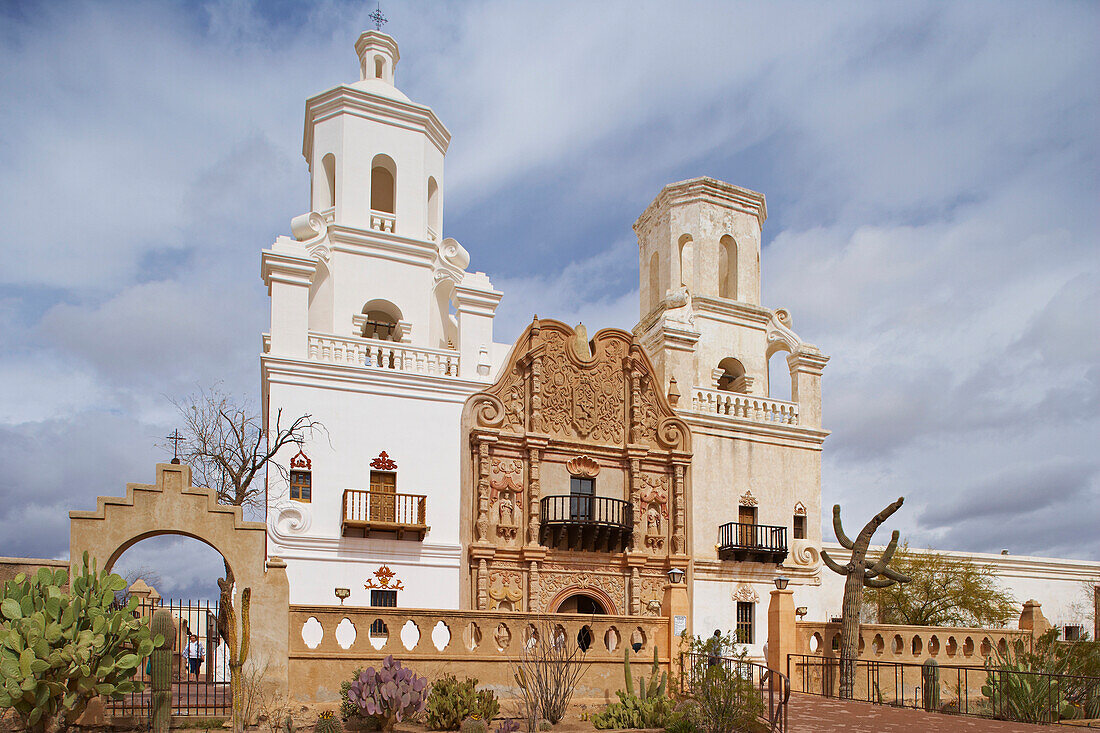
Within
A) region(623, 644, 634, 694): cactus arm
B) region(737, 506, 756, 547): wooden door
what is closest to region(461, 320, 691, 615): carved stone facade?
region(737, 506, 756, 547): wooden door

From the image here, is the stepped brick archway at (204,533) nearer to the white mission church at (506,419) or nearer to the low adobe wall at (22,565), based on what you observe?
the low adobe wall at (22,565)

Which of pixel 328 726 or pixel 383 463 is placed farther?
pixel 383 463

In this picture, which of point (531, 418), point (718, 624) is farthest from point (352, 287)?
point (718, 624)

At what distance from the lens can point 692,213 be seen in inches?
1259

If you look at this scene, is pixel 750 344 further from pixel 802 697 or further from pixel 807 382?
pixel 802 697

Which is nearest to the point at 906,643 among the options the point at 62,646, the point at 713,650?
the point at 713,650

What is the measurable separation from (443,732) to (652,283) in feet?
67.7

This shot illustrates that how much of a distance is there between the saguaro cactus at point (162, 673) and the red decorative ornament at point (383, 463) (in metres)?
8.91

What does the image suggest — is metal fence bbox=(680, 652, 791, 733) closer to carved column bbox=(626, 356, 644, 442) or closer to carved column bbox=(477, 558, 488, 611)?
carved column bbox=(477, 558, 488, 611)

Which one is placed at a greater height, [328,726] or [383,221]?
[383,221]

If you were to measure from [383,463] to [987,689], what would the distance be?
49.8 feet

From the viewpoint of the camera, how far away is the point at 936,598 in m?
32.6

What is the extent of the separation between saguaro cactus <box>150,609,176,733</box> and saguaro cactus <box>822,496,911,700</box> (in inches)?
629

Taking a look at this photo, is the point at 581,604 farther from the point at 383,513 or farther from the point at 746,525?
the point at 383,513
